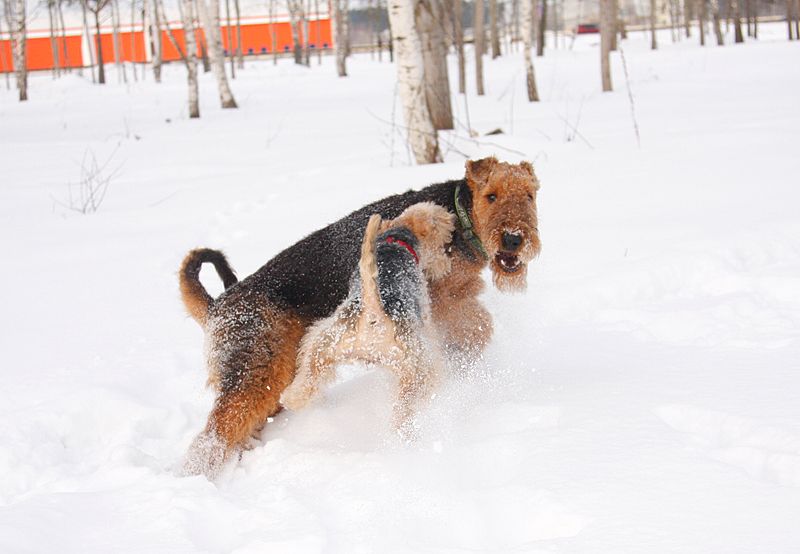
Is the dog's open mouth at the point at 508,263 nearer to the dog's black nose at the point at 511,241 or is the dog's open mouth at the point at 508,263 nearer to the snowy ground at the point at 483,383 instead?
the dog's black nose at the point at 511,241

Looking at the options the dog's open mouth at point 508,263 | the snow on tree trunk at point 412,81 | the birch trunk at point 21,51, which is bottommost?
the dog's open mouth at point 508,263

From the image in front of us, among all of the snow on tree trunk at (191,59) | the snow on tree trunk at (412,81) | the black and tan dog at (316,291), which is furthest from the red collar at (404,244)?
the snow on tree trunk at (191,59)

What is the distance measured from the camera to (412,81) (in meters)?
7.59

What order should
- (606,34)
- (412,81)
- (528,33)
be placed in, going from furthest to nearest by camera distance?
(606,34) < (528,33) < (412,81)

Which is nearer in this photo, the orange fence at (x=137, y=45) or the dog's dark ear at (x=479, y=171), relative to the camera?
the dog's dark ear at (x=479, y=171)

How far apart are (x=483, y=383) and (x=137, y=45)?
46.0m

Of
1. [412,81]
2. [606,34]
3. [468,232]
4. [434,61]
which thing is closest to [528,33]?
[606,34]

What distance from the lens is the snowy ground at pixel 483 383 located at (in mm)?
2086

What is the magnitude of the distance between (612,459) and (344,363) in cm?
112

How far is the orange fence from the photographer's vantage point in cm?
4112

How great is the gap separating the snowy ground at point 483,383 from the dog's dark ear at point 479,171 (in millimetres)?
902

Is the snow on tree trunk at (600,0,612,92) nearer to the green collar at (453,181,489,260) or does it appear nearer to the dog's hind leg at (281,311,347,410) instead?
the green collar at (453,181,489,260)

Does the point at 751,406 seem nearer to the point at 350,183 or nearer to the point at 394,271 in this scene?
the point at 394,271

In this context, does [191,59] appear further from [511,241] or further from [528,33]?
[511,241]
